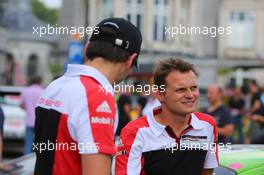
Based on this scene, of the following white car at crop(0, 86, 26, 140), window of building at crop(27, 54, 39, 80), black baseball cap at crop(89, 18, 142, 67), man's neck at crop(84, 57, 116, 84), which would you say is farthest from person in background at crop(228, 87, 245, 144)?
window of building at crop(27, 54, 39, 80)

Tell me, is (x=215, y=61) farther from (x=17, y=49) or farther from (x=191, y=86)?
(x=191, y=86)

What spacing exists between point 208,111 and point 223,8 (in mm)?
55728

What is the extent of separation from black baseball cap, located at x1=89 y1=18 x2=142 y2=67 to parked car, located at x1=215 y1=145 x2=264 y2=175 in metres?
1.32

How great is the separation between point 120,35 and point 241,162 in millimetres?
1548

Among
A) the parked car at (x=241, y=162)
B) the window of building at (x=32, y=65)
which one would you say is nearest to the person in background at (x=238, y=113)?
the parked car at (x=241, y=162)

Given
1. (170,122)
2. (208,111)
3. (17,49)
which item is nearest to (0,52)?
(17,49)

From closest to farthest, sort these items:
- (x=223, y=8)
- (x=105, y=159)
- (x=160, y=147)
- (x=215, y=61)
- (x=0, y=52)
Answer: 1. (x=105, y=159)
2. (x=160, y=147)
3. (x=0, y=52)
4. (x=215, y=61)
5. (x=223, y=8)

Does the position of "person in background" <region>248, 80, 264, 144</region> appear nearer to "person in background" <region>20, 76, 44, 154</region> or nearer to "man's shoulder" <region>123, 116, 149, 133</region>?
"person in background" <region>20, 76, 44, 154</region>

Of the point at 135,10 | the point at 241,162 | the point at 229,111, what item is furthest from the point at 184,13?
the point at 241,162

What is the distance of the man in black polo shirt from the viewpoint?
375 centimetres

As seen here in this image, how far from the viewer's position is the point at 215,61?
59875 mm

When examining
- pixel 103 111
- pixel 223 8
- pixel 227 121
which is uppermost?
pixel 223 8

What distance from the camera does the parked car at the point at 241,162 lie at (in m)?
4.09

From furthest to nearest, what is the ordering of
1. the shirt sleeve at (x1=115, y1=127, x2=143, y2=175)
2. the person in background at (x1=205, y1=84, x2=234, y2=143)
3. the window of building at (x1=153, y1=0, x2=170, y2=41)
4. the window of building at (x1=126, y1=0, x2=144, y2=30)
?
the window of building at (x1=153, y1=0, x2=170, y2=41)
the window of building at (x1=126, y1=0, x2=144, y2=30)
the person in background at (x1=205, y1=84, x2=234, y2=143)
the shirt sleeve at (x1=115, y1=127, x2=143, y2=175)
